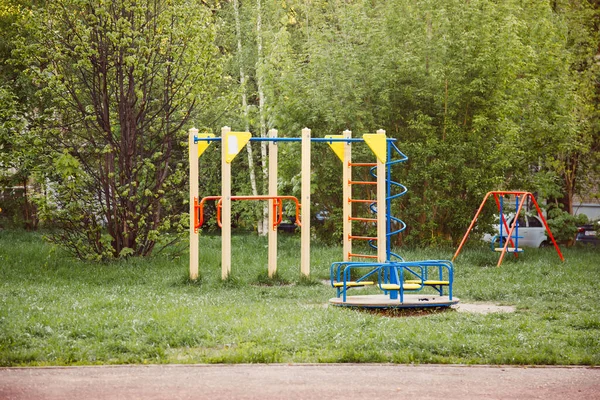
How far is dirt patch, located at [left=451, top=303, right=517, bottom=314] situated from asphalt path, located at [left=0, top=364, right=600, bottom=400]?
3697 millimetres

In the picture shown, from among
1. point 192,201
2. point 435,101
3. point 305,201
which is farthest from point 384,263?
point 435,101

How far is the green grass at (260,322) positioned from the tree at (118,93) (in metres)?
1.81

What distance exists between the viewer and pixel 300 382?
7426 millimetres

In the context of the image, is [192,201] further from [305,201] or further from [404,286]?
[404,286]

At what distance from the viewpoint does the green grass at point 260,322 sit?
28.0ft

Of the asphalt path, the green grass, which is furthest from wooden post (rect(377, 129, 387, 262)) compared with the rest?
the asphalt path

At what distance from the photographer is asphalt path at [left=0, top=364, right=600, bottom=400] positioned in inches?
276

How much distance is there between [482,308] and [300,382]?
556 cm

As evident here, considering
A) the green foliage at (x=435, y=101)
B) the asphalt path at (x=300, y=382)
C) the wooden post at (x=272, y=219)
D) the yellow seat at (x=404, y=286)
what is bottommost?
the asphalt path at (x=300, y=382)

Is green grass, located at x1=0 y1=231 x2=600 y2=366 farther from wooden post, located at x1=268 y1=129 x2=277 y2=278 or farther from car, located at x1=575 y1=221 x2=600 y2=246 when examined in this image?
car, located at x1=575 y1=221 x2=600 y2=246

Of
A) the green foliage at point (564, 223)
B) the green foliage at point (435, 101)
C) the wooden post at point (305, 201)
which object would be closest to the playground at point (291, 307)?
the wooden post at point (305, 201)

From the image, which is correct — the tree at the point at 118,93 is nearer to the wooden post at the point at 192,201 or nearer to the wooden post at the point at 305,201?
the wooden post at the point at 192,201

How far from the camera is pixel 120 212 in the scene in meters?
18.0

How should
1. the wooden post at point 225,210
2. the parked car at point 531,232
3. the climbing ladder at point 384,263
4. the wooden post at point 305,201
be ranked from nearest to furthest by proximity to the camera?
the climbing ladder at point 384,263, the wooden post at point 225,210, the wooden post at point 305,201, the parked car at point 531,232
